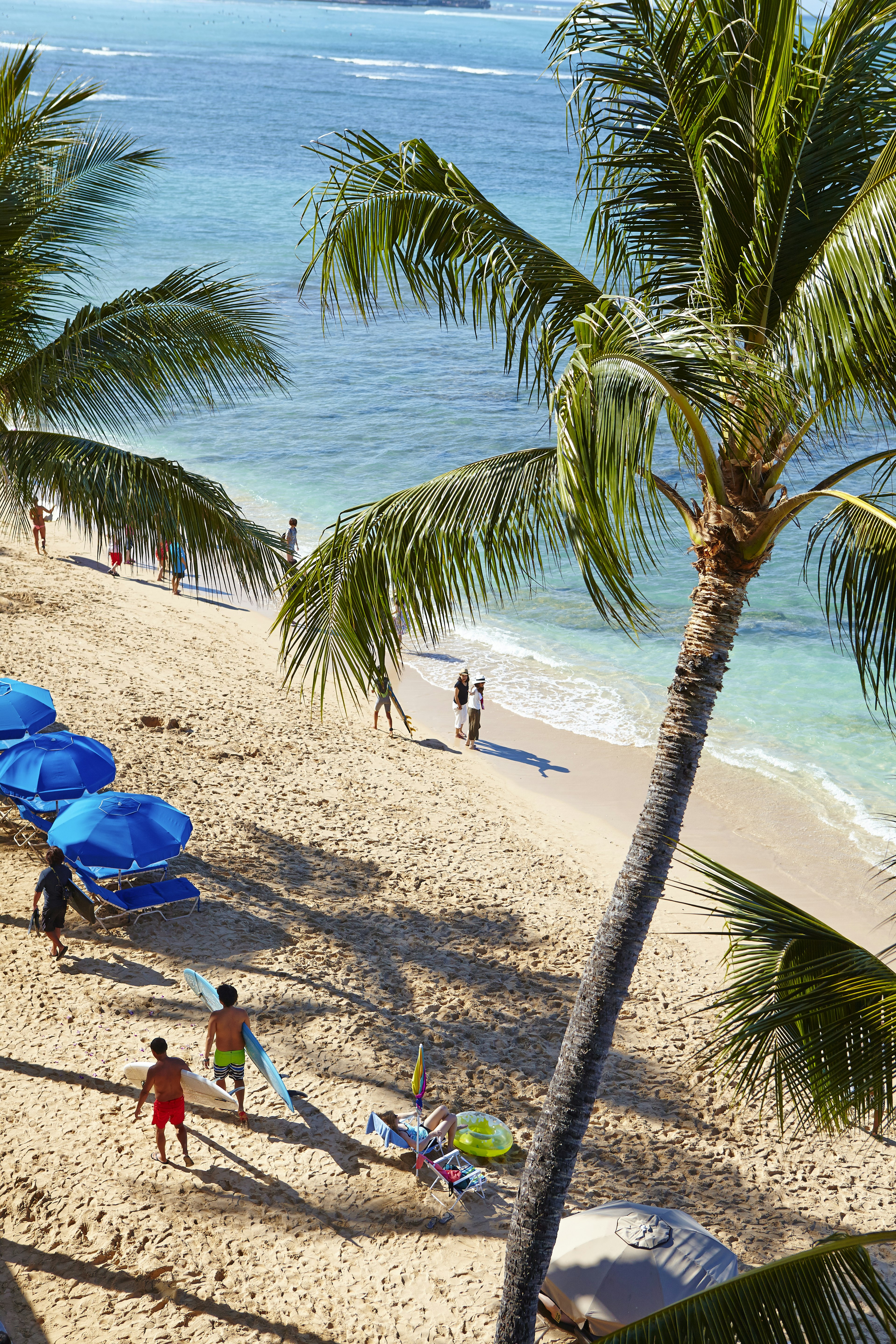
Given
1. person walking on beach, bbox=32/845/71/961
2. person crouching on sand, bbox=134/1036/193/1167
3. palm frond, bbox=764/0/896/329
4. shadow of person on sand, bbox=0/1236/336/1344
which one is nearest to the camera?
palm frond, bbox=764/0/896/329

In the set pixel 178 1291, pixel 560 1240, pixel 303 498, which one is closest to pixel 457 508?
pixel 560 1240

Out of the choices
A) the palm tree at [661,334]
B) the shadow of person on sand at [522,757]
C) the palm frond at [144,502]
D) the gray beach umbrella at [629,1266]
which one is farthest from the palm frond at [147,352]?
the shadow of person on sand at [522,757]

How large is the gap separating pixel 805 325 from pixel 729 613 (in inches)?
48.4

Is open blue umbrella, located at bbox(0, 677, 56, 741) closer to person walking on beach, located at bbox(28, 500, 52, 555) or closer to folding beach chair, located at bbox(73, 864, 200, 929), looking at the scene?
folding beach chair, located at bbox(73, 864, 200, 929)

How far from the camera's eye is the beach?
6.77 meters

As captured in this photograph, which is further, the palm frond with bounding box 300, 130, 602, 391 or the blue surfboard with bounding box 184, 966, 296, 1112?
the blue surfboard with bounding box 184, 966, 296, 1112

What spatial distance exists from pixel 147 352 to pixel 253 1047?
530 cm

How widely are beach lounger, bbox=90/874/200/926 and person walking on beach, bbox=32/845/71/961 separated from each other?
614 millimetres

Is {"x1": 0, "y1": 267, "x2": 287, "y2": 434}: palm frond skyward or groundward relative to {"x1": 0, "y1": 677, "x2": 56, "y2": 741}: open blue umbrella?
skyward

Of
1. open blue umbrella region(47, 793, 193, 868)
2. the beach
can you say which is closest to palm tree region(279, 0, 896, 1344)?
the beach

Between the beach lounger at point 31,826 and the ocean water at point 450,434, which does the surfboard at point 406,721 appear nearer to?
the ocean water at point 450,434

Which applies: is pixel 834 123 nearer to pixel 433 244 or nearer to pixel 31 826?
pixel 433 244

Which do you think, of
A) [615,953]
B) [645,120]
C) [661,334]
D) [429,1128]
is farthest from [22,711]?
[661,334]

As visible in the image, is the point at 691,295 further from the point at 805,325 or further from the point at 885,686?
the point at 885,686
